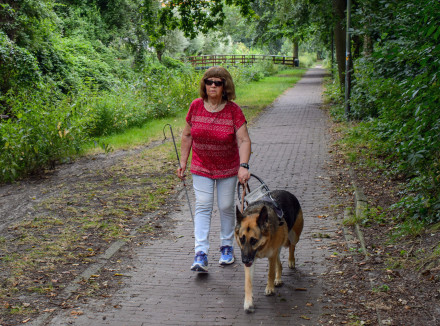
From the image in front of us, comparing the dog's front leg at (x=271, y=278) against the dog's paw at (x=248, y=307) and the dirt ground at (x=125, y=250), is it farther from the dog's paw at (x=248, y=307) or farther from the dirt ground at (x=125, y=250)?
the dirt ground at (x=125, y=250)

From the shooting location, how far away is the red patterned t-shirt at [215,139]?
17.4 feet

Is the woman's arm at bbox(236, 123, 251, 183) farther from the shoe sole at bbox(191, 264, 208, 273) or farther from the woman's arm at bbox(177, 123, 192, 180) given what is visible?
the shoe sole at bbox(191, 264, 208, 273)

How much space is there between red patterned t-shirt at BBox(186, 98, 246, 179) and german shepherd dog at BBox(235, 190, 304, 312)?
564 millimetres

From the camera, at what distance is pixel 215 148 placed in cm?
539

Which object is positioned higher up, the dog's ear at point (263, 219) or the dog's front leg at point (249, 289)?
the dog's ear at point (263, 219)

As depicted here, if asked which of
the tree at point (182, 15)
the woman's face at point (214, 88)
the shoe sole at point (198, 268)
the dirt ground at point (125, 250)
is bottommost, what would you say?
the dirt ground at point (125, 250)

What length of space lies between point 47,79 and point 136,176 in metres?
11.8

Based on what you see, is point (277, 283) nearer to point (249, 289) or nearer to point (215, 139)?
point (249, 289)

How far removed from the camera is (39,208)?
8.27 meters

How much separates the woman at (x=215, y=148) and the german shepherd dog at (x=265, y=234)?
0.47m

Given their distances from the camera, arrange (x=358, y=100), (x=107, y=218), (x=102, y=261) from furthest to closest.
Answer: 1. (x=358, y=100)
2. (x=107, y=218)
3. (x=102, y=261)

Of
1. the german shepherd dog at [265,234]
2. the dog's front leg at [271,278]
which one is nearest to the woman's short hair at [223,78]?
the german shepherd dog at [265,234]

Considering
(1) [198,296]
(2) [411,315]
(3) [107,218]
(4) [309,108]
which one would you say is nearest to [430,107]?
(2) [411,315]

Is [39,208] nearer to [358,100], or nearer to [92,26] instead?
[358,100]
